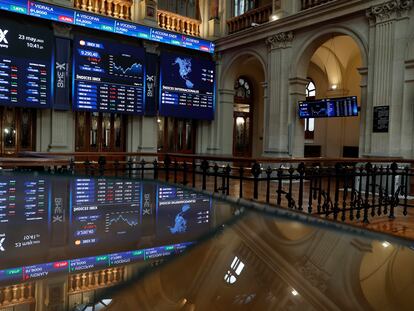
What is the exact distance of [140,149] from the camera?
11562 millimetres

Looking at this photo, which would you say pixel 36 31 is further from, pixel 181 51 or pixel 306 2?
pixel 306 2

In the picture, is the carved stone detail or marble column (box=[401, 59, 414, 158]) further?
marble column (box=[401, 59, 414, 158])

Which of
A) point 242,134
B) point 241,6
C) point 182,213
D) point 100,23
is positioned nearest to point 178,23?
point 241,6

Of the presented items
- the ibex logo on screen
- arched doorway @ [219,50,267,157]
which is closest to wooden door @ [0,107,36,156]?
the ibex logo on screen

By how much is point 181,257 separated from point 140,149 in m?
10.5

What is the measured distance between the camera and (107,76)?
10.5m

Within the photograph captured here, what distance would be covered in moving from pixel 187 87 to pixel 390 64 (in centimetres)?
608

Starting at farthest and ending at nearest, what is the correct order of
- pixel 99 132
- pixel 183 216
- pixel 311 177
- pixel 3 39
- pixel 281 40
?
1. pixel 99 132
2. pixel 281 40
3. pixel 3 39
4. pixel 311 177
5. pixel 183 216

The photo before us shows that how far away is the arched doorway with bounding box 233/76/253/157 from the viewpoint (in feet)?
49.2

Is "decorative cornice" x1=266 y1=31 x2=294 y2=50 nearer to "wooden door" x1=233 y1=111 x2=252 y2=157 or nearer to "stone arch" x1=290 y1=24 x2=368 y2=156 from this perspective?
"stone arch" x1=290 y1=24 x2=368 y2=156

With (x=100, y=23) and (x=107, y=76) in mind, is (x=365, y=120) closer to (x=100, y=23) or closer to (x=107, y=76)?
(x=107, y=76)

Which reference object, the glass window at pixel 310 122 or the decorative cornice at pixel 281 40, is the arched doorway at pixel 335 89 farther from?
the decorative cornice at pixel 281 40

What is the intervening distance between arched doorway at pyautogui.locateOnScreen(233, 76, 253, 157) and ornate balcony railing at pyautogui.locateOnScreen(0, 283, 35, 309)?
13933 mm

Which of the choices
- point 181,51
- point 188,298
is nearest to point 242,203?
point 188,298
